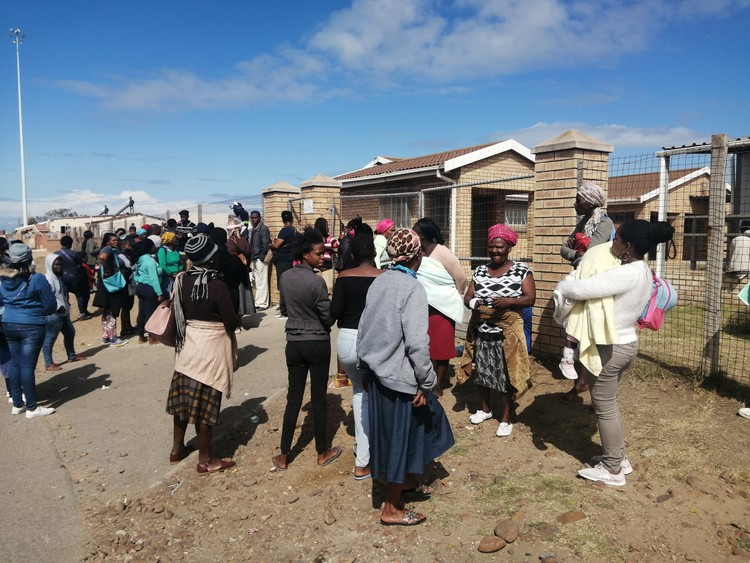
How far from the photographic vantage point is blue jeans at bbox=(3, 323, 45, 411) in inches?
219

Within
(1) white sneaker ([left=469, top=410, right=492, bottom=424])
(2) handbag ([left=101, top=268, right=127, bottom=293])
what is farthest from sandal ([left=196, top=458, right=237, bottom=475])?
(2) handbag ([left=101, top=268, right=127, bottom=293])

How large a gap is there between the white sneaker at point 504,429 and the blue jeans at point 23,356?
16.1 feet

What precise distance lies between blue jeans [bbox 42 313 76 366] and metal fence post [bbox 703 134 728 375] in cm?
716

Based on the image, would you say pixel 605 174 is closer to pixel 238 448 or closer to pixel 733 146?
pixel 733 146

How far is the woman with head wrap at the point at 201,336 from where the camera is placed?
13.5 ft

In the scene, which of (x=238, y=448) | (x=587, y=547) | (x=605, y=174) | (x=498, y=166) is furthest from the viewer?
(x=498, y=166)

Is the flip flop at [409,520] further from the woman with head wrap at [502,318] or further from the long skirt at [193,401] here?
the long skirt at [193,401]

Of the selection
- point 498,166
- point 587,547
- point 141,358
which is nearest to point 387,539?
point 587,547

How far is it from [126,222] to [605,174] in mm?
20427

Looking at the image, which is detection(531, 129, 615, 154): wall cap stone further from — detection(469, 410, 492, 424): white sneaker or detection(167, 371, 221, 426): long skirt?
detection(167, 371, 221, 426): long skirt

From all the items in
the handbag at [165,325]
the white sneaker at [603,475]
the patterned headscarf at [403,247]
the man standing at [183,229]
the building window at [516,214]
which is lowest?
the white sneaker at [603,475]

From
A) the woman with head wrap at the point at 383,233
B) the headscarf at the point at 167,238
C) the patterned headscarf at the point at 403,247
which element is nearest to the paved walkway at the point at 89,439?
the headscarf at the point at 167,238

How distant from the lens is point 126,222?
71.2 feet

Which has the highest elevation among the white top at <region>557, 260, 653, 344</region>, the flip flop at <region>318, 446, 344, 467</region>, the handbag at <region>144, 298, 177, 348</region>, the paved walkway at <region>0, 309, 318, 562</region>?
the white top at <region>557, 260, 653, 344</region>
